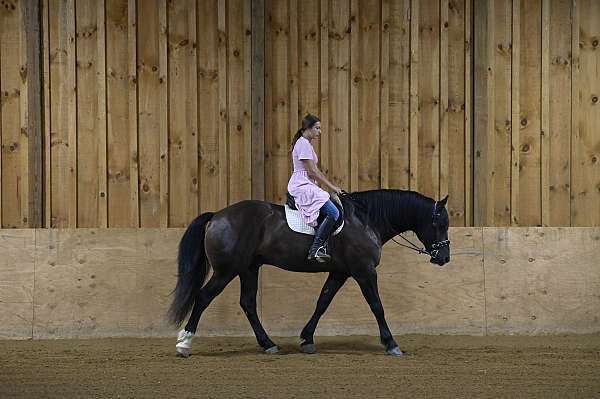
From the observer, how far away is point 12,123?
384 inches

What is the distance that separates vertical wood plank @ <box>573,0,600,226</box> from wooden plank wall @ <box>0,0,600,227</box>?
1 centimetres

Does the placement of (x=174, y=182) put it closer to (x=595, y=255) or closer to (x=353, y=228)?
(x=353, y=228)

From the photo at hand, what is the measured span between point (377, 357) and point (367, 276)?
0.71m

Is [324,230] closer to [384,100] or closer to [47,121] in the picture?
[384,100]

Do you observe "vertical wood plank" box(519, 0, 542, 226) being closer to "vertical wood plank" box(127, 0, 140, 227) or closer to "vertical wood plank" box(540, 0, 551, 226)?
"vertical wood plank" box(540, 0, 551, 226)

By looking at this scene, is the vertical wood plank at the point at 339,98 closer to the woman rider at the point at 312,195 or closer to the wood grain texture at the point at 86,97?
the woman rider at the point at 312,195

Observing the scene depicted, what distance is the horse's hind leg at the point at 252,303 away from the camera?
886cm

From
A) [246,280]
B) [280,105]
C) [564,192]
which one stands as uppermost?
[280,105]

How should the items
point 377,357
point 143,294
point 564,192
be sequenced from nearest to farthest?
point 377,357 → point 143,294 → point 564,192

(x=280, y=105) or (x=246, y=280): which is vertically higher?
(x=280, y=105)

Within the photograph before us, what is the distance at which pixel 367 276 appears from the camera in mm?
8688

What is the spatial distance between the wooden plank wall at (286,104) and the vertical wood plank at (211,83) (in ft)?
0.05

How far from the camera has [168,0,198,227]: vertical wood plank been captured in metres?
9.92

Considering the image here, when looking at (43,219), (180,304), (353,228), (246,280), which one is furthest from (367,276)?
(43,219)
